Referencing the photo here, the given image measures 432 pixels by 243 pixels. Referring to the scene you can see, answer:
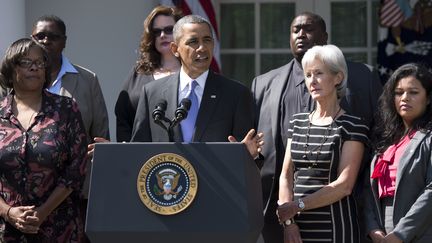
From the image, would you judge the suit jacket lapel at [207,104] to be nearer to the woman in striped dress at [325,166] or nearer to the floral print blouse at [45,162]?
the woman in striped dress at [325,166]

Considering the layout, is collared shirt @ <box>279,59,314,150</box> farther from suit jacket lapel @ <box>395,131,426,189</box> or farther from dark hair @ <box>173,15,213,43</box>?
dark hair @ <box>173,15,213,43</box>

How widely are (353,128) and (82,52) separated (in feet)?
12.6

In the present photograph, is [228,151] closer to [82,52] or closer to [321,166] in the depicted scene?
[321,166]

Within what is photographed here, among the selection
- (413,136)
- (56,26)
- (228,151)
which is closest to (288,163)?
(413,136)

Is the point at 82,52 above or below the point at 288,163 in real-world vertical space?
above

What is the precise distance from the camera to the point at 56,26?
6.98m

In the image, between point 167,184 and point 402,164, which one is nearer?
point 167,184


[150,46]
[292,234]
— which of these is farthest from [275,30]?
[292,234]

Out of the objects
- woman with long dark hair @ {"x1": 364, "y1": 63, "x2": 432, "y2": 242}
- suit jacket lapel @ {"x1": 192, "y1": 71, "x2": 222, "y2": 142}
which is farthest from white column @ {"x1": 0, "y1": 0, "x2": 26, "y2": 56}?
woman with long dark hair @ {"x1": 364, "y1": 63, "x2": 432, "y2": 242}

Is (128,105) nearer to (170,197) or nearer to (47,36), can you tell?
(47,36)

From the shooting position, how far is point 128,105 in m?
6.80

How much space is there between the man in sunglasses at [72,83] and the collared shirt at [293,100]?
44.3 inches

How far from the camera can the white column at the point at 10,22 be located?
26.1 ft

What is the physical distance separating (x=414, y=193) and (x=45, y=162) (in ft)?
6.33
